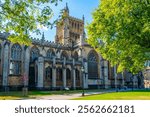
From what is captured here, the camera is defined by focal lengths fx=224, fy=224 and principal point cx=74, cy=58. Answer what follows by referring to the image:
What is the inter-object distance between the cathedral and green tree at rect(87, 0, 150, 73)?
1644 centimetres

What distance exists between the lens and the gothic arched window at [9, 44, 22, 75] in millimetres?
48381

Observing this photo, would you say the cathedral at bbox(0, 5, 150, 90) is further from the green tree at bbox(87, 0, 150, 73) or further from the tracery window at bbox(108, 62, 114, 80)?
the green tree at bbox(87, 0, 150, 73)

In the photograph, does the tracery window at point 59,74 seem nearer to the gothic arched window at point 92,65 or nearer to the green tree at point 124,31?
the gothic arched window at point 92,65

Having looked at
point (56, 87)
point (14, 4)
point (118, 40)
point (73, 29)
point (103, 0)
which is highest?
point (73, 29)

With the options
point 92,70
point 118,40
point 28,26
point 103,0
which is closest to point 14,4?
point 28,26

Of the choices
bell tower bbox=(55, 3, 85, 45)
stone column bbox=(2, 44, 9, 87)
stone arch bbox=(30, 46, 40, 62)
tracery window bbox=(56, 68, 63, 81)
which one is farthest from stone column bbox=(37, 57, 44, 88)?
bell tower bbox=(55, 3, 85, 45)

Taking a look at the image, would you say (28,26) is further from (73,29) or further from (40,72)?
(73,29)

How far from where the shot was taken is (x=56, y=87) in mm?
50938

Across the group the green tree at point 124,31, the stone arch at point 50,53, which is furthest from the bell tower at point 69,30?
the green tree at point 124,31

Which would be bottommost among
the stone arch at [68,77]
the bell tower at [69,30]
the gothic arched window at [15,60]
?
the stone arch at [68,77]

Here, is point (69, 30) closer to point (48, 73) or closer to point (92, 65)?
point (92, 65)

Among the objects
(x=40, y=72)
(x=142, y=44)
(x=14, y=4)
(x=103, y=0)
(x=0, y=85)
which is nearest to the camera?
(x=14, y=4)

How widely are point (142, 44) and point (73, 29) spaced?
58.0m

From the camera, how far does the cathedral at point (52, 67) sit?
155ft
